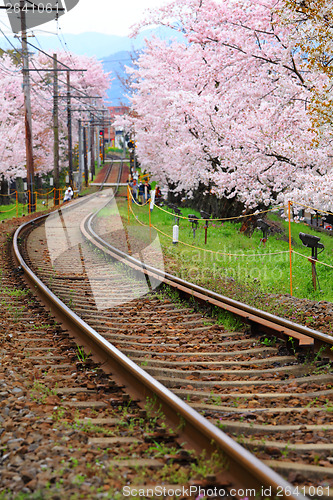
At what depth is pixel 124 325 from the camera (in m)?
8.18

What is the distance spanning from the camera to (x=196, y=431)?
13.9ft

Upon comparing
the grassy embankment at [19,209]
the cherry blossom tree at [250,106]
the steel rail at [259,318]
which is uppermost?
the cherry blossom tree at [250,106]

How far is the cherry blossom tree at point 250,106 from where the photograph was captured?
1366 cm

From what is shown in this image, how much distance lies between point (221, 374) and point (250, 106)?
1362 cm

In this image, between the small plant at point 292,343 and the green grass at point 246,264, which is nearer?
the small plant at point 292,343

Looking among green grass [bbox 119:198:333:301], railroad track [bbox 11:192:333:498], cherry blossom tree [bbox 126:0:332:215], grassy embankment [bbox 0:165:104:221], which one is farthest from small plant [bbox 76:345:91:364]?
grassy embankment [bbox 0:165:104:221]

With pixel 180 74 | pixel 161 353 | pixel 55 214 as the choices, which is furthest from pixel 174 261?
pixel 55 214

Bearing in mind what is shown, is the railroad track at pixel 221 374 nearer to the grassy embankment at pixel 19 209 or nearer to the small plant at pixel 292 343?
the small plant at pixel 292 343

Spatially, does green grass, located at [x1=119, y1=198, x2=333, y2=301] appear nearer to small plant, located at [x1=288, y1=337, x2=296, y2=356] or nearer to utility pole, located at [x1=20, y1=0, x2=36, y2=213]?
small plant, located at [x1=288, y1=337, x2=296, y2=356]

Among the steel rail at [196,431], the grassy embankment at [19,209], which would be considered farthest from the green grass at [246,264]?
the grassy embankment at [19,209]

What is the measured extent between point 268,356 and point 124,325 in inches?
93.5

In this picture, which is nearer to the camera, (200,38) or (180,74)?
(200,38)

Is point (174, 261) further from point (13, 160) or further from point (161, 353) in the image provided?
point (13, 160)

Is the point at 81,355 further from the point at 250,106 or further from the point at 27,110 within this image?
the point at 27,110
